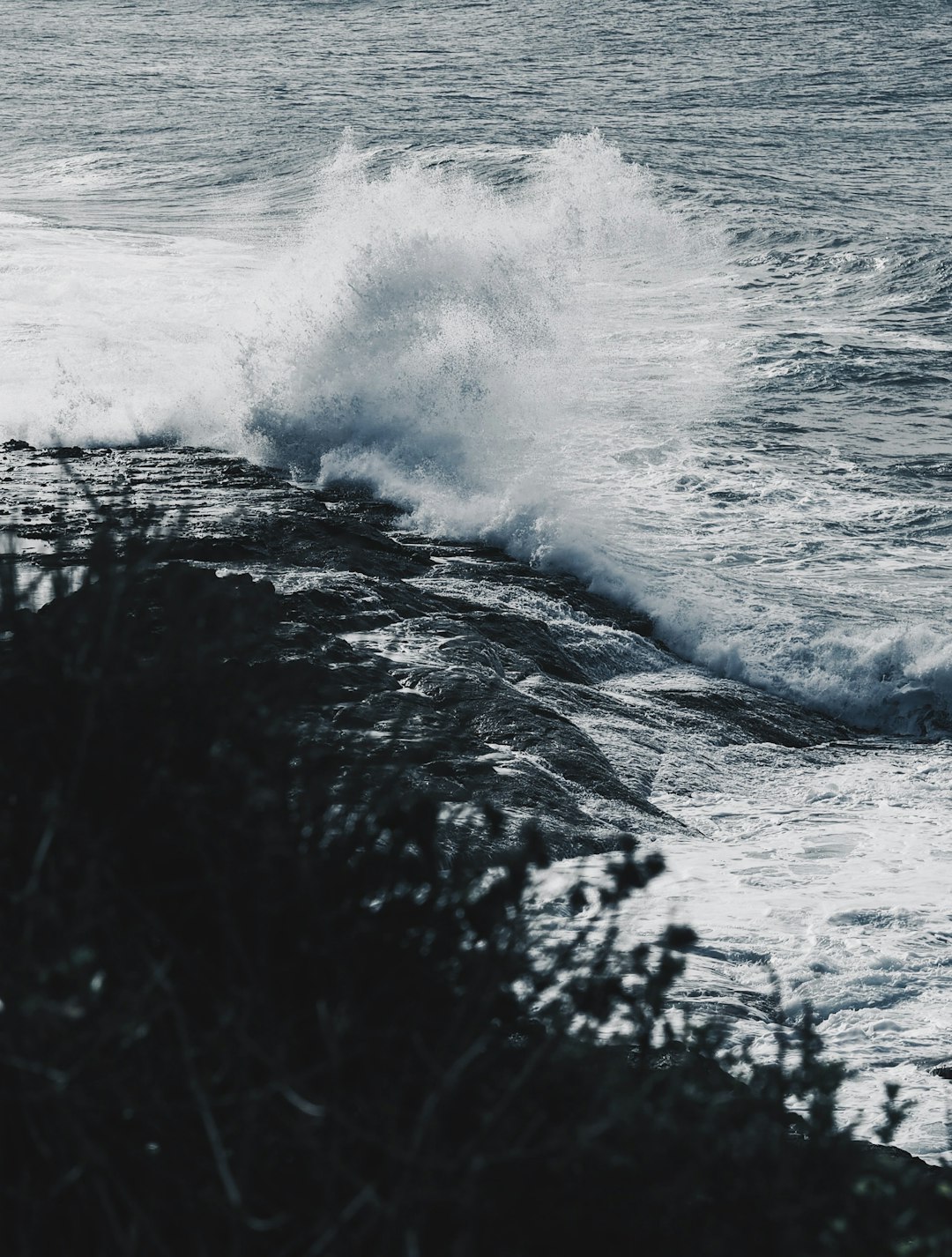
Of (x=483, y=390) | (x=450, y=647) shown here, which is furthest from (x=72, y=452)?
(x=450, y=647)

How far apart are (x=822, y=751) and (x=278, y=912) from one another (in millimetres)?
7097

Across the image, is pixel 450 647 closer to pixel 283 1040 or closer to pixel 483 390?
pixel 283 1040

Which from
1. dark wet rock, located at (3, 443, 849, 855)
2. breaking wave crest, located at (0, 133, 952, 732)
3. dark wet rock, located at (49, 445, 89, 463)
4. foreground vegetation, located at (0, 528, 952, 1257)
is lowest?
foreground vegetation, located at (0, 528, 952, 1257)

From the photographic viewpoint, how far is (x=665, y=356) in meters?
18.7

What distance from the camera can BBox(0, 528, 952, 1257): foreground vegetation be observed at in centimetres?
197

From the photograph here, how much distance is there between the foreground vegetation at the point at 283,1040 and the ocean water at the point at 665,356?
57 centimetres

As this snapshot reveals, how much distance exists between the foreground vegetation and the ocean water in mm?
566

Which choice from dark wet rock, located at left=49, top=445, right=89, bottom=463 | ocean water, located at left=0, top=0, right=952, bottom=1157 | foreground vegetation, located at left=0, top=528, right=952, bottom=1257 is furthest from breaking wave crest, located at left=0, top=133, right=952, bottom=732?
foreground vegetation, located at left=0, top=528, right=952, bottom=1257

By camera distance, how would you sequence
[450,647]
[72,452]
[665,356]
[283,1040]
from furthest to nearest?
[665,356], [72,452], [450,647], [283,1040]

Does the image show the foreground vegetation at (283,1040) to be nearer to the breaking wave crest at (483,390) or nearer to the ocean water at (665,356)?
the ocean water at (665,356)

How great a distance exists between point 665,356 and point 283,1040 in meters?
17.5

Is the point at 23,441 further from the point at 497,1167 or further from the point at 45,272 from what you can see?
the point at 497,1167

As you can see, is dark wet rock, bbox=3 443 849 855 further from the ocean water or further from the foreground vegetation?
the foreground vegetation

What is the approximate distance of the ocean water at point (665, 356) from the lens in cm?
746
